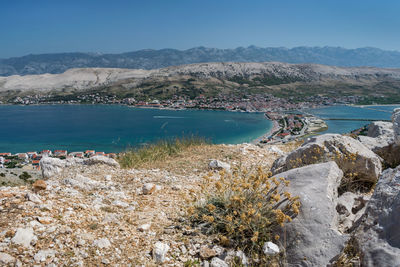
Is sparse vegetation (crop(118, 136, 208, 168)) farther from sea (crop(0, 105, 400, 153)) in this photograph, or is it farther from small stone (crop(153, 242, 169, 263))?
sea (crop(0, 105, 400, 153))

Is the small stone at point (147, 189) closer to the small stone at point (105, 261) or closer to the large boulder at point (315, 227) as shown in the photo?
the small stone at point (105, 261)

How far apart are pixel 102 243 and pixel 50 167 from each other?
5069mm

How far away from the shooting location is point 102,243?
10.5 ft

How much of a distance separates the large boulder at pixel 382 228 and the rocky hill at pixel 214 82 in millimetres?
130450

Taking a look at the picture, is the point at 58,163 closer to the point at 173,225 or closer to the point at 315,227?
the point at 173,225

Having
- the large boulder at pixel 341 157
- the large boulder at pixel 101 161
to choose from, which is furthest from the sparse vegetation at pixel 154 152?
the large boulder at pixel 341 157

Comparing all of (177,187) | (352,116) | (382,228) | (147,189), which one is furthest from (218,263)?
(352,116)

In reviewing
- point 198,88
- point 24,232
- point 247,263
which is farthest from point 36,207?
point 198,88

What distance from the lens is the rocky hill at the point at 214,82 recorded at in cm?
14300

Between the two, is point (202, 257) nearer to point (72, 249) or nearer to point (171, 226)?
point (171, 226)

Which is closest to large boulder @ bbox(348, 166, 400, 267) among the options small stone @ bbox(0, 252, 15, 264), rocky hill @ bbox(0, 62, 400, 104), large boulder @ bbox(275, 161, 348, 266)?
large boulder @ bbox(275, 161, 348, 266)

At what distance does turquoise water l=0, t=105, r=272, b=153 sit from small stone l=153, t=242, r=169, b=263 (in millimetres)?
44583

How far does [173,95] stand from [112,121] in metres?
51.8

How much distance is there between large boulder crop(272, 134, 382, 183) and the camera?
5.11m
